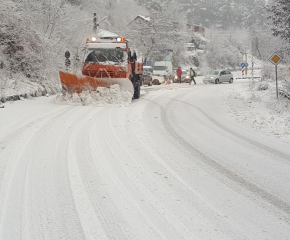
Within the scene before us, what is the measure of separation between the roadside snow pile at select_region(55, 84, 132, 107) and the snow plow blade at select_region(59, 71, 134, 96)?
0.67 ft

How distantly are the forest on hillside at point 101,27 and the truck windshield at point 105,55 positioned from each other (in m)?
0.66

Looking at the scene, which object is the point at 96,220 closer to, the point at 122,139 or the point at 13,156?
the point at 13,156

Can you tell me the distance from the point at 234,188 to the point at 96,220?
2.03 metres

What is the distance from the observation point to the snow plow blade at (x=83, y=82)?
1182cm

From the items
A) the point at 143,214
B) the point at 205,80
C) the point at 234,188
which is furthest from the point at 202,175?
the point at 205,80

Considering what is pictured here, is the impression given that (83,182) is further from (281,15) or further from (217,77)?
(217,77)

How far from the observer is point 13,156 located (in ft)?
16.6

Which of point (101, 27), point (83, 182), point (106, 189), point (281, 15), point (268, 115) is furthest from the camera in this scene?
point (101, 27)

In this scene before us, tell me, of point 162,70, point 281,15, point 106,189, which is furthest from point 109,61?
point 162,70

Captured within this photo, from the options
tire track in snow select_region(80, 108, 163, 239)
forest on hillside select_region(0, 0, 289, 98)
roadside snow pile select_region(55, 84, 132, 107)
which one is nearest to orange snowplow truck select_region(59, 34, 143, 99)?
roadside snow pile select_region(55, 84, 132, 107)

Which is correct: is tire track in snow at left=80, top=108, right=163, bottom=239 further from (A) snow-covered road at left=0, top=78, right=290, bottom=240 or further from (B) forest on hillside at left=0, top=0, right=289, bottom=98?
(B) forest on hillside at left=0, top=0, right=289, bottom=98

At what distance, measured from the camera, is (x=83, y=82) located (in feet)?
39.0

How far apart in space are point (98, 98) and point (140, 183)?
26.7 feet

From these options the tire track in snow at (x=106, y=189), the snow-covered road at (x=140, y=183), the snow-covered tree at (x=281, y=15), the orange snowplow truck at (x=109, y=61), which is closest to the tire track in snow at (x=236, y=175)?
the snow-covered road at (x=140, y=183)
